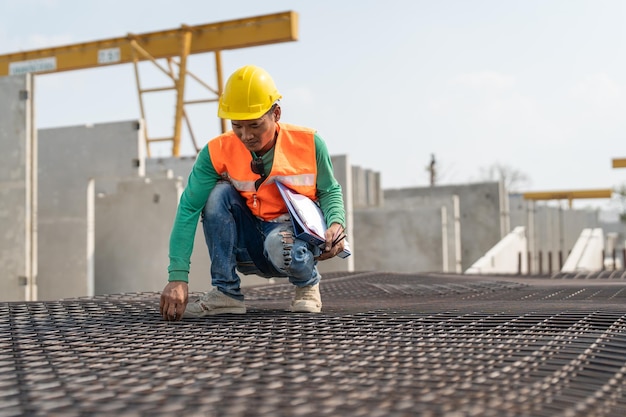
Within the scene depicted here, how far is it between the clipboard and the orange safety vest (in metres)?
0.06

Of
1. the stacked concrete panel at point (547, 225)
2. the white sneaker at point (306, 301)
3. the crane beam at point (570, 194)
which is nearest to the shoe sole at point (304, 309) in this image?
the white sneaker at point (306, 301)

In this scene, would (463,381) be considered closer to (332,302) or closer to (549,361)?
(549,361)

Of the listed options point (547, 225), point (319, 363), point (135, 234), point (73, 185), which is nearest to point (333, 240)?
point (319, 363)

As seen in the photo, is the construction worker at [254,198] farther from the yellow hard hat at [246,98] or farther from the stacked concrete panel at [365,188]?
the stacked concrete panel at [365,188]

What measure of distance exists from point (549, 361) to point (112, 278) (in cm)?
913

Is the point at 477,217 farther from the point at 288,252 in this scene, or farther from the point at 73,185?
the point at 288,252

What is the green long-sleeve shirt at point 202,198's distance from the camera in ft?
10.1

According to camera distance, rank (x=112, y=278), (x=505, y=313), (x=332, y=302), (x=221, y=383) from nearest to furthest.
A: (x=221, y=383) → (x=505, y=313) → (x=332, y=302) → (x=112, y=278)

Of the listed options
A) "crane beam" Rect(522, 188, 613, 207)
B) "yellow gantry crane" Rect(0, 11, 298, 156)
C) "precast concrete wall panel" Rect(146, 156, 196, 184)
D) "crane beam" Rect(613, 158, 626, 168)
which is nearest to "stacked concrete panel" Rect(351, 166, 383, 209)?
"yellow gantry crane" Rect(0, 11, 298, 156)

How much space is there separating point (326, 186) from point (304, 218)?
274 millimetres

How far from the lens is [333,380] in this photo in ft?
6.04

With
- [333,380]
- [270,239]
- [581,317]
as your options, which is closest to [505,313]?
[581,317]

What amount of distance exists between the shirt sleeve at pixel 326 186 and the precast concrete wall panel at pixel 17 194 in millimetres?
5820

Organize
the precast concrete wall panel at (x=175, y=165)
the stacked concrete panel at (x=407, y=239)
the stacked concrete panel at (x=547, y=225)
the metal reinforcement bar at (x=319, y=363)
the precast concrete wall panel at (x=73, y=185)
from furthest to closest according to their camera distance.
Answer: the stacked concrete panel at (x=547, y=225), the stacked concrete panel at (x=407, y=239), the precast concrete wall panel at (x=175, y=165), the precast concrete wall panel at (x=73, y=185), the metal reinforcement bar at (x=319, y=363)
